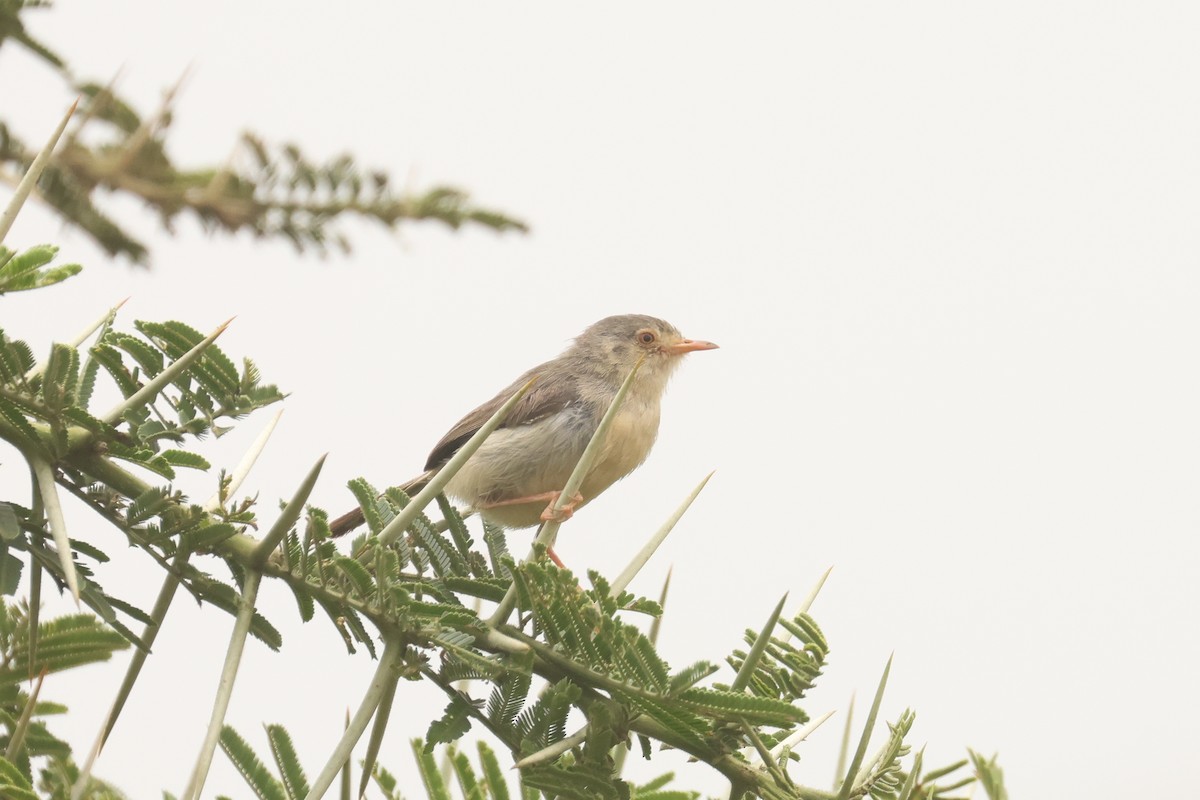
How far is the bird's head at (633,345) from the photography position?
5.59 meters

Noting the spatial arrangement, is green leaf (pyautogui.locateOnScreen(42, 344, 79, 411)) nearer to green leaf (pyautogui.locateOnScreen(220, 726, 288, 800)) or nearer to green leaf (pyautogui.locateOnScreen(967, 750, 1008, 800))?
green leaf (pyautogui.locateOnScreen(220, 726, 288, 800))

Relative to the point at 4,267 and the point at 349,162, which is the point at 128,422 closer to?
the point at 4,267

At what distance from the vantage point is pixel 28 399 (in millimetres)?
1817

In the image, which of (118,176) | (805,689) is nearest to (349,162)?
(118,176)

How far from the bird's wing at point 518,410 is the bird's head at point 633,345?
0.32 metres

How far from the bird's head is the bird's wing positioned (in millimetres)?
316

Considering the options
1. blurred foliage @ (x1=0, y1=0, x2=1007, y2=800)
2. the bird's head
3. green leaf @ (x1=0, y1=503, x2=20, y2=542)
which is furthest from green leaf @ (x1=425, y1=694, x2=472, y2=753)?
the bird's head

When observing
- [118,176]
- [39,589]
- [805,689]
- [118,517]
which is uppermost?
[118,176]

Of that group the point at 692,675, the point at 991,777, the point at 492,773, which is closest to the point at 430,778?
the point at 492,773

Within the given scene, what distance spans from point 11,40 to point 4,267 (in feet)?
2.39

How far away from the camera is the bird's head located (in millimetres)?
5590

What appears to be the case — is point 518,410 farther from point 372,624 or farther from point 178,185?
point 178,185

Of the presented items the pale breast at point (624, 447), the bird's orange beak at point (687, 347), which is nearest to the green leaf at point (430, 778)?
the pale breast at point (624, 447)

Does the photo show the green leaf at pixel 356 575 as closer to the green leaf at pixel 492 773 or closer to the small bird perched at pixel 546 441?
the green leaf at pixel 492 773
